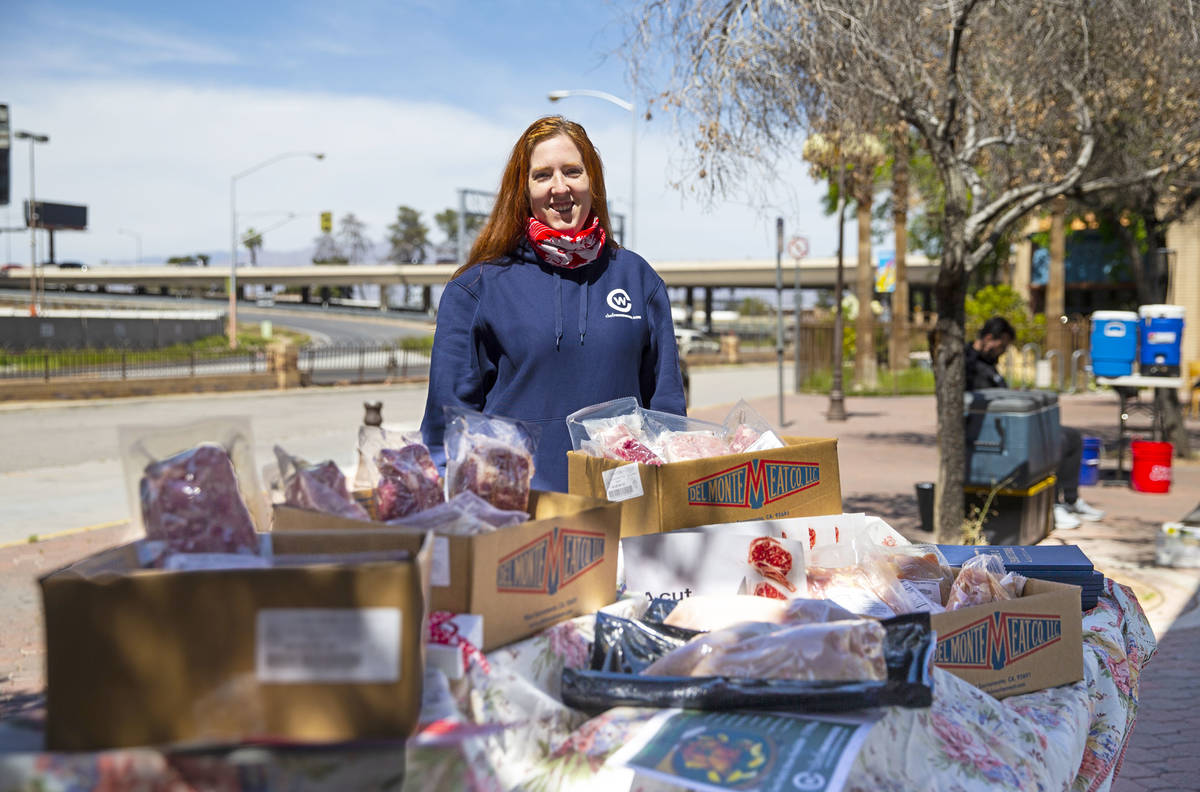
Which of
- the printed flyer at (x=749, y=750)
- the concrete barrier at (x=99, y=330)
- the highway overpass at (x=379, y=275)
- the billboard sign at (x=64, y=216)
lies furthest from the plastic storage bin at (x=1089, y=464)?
the billboard sign at (x=64, y=216)

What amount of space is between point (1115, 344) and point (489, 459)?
9.90 meters

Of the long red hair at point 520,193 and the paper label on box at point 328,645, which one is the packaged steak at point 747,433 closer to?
the long red hair at point 520,193

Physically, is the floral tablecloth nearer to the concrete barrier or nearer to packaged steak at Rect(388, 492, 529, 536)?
packaged steak at Rect(388, 492, 529, 536)

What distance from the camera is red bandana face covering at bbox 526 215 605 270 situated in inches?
107

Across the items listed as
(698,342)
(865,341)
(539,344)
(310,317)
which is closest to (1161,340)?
(539,344)

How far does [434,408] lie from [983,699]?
153cm

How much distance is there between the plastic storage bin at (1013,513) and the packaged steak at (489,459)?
5.93 m

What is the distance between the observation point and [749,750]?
1.42 metres

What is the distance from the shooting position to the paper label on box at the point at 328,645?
124cm

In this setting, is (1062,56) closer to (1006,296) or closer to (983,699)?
(983,699)

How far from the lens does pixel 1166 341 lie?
10039mm

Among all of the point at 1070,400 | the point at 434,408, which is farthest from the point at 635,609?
the point at 1070,400

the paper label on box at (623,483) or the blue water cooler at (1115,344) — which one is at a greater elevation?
the blue water cooler at (1115,344)

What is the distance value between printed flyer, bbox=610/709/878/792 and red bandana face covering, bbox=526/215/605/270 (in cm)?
151
